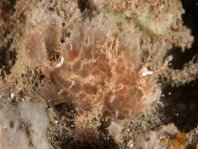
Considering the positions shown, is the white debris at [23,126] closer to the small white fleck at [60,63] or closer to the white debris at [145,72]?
the small white fleck at [60,63]

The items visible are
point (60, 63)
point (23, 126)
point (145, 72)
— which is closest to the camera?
point (23, 126)

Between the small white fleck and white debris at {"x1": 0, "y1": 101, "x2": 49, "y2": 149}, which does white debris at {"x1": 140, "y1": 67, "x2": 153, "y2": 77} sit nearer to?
the small white fleck

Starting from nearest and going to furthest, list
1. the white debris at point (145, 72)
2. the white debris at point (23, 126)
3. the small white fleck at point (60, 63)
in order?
the white debris at point (23, 126) → the small white fleck at point (60, 63) → the white debris at point (145, 72)

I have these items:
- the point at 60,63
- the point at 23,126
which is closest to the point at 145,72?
the point at 60,63

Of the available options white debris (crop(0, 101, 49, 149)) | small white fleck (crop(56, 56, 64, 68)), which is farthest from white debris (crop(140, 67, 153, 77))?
white debris (crop(0, 101, 49, 149))

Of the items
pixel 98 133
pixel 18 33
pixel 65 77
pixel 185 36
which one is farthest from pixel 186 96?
pixel 18 33

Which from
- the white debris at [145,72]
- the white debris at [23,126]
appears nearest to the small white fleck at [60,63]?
the white debris at [23,126]

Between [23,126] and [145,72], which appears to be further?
[145,72]

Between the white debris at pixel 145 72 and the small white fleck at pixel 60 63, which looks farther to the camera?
the white debris at pixel 145 72

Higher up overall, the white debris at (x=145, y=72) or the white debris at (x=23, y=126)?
the white debris at (x=145, y=72)

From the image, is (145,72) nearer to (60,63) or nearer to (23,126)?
(60,63)

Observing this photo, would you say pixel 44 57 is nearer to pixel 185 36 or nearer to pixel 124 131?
pixel 124 131

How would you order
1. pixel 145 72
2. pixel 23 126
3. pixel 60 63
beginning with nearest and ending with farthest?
pixel 23 126
pixel 60 63
pixel 145 72
